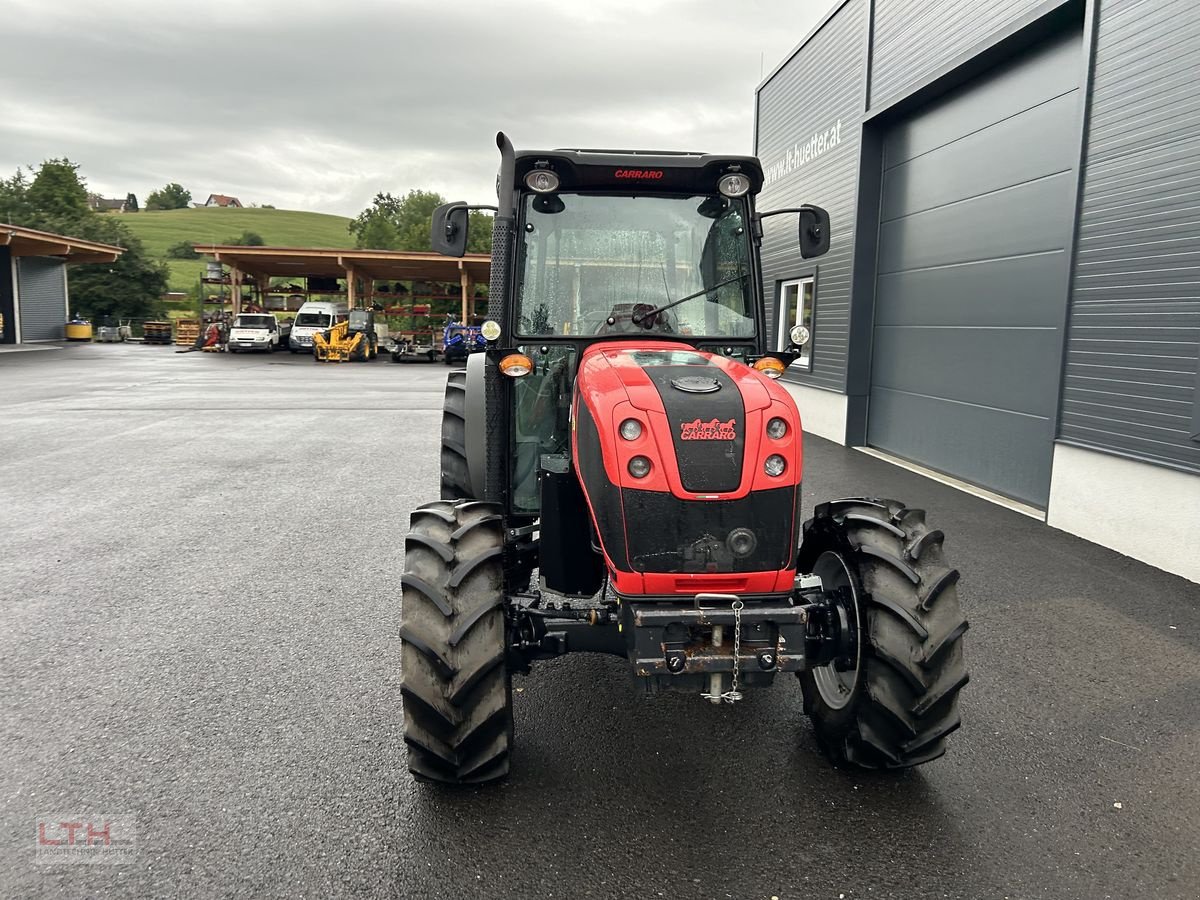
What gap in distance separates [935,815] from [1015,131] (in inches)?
293

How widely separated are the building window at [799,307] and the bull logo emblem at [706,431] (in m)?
10.1

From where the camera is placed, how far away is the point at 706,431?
9.36ft

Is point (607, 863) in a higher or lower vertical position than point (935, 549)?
lower

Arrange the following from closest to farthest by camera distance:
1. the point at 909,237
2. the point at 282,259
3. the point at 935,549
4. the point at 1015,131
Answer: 1. the point at 935,549
2. the point at 1015,131
3. the point at 909,237
4. the point at 282,259

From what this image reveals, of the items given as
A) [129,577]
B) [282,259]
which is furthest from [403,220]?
[129,577]

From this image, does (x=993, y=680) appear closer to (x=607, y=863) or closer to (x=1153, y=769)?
(x=1153, y=769)

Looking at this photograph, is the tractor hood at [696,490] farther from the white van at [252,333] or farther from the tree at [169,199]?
the tree at [169,199]

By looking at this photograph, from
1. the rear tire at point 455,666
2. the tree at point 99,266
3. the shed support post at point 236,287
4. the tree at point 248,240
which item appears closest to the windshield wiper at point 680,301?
the rear tire at point 455,666

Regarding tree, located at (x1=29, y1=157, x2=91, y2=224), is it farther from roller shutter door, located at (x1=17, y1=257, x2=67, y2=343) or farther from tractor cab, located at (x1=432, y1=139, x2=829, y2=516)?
tractor cab, located at (x1=432, y1=139, x2=829, y2=516)

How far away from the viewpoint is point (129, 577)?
5.46 m

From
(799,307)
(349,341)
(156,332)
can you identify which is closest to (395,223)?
(156,332)

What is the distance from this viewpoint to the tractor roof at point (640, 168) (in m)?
3.87

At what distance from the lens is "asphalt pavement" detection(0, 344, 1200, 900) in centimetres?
260
